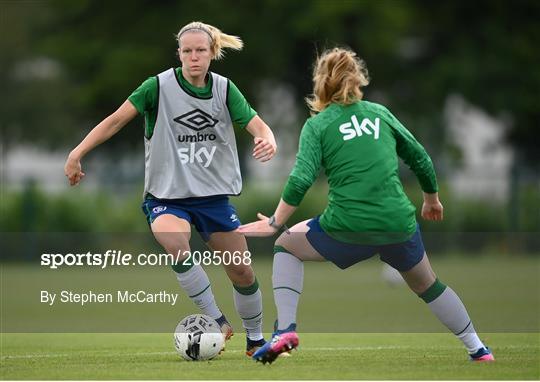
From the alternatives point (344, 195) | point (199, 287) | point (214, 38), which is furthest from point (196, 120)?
point (344, 195)

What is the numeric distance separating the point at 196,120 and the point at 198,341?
154cm

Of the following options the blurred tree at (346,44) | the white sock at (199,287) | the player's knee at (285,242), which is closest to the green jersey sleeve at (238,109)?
the white sock at (199,287)

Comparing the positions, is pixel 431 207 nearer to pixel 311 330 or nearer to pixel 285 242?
pixel 285 242

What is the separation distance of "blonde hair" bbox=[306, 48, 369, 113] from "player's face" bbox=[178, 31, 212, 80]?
1088 mm

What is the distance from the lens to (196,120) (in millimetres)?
8680

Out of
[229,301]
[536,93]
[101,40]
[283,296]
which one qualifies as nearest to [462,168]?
[536,93]

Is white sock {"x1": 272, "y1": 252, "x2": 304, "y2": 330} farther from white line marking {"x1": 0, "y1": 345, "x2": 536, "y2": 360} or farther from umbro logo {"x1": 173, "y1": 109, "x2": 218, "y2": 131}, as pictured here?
white line marking {"x1": 0, "y1": 345, "x2": 536, "y2": 360}

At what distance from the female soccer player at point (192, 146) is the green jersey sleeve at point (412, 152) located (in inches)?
39.9

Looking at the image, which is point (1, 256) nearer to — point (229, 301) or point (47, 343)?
point (229, 301)

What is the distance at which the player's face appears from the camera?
8.55 meters

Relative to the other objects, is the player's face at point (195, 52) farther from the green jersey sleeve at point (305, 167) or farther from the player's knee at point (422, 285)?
the player's knee at point (422, 285)

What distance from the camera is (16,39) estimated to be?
49.7 m

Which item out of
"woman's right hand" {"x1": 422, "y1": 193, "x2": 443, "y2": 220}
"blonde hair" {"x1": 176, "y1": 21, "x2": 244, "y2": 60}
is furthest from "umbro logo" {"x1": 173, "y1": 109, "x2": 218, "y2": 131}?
"woman's right hand" {"x1": 422, "y1": 193, "x2": 443, "y2": 220}

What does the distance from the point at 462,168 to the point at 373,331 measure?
754 inches
